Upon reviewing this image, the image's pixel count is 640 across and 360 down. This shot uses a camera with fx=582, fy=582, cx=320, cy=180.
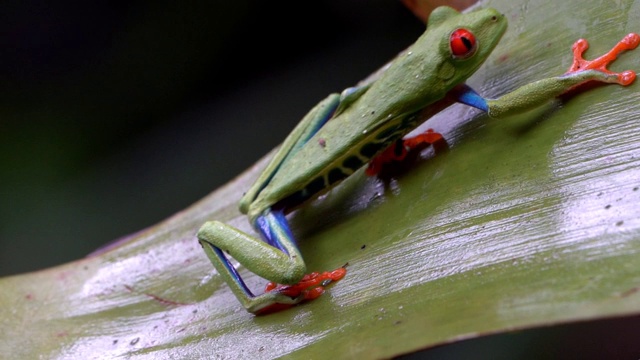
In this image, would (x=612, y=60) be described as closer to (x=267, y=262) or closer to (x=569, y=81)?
Result: (x=569, y=81)

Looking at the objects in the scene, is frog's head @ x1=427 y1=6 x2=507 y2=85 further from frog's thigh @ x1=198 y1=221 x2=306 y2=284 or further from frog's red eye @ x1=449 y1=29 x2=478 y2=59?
frog's thigh @ x1=198 y1=221 x2=306 y2=284

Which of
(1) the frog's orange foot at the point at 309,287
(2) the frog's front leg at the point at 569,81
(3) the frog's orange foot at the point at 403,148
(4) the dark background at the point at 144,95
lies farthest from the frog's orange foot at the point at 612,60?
(4) the dark background at the point at 144,95

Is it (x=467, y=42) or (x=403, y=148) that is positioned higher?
(x=467, y=42)

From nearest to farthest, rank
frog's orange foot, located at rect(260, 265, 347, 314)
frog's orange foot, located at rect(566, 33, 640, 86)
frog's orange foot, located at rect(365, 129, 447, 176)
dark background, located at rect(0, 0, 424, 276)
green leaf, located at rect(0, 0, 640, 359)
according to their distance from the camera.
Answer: green leaf, located at rect(0, 0, 640, 359) < frog's orange foot, located at rect(566, 33, 640, 86) < frog's orange foot, located at rect(260, 265, 347, 314) < frog's orange foot, located at rect(365, 129, 447, 176) < dark background, located at rect(0, 0, 424, 276)

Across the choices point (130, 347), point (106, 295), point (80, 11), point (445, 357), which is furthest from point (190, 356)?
point (80, 11)

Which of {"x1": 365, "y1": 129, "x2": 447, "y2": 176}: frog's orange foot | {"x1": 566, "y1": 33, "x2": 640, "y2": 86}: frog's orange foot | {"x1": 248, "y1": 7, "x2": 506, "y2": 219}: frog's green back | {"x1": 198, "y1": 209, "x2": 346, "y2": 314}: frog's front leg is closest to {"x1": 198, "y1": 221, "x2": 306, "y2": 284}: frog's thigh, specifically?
{"x1": 198, "y1": 209, "x2": 346, "y2": 314}: frog's front leg

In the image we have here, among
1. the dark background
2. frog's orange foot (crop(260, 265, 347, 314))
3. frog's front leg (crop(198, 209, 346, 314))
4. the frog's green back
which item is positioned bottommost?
frog's orange foot (crop(260, 265, 347, 314))

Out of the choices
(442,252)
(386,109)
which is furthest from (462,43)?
(442,252)
